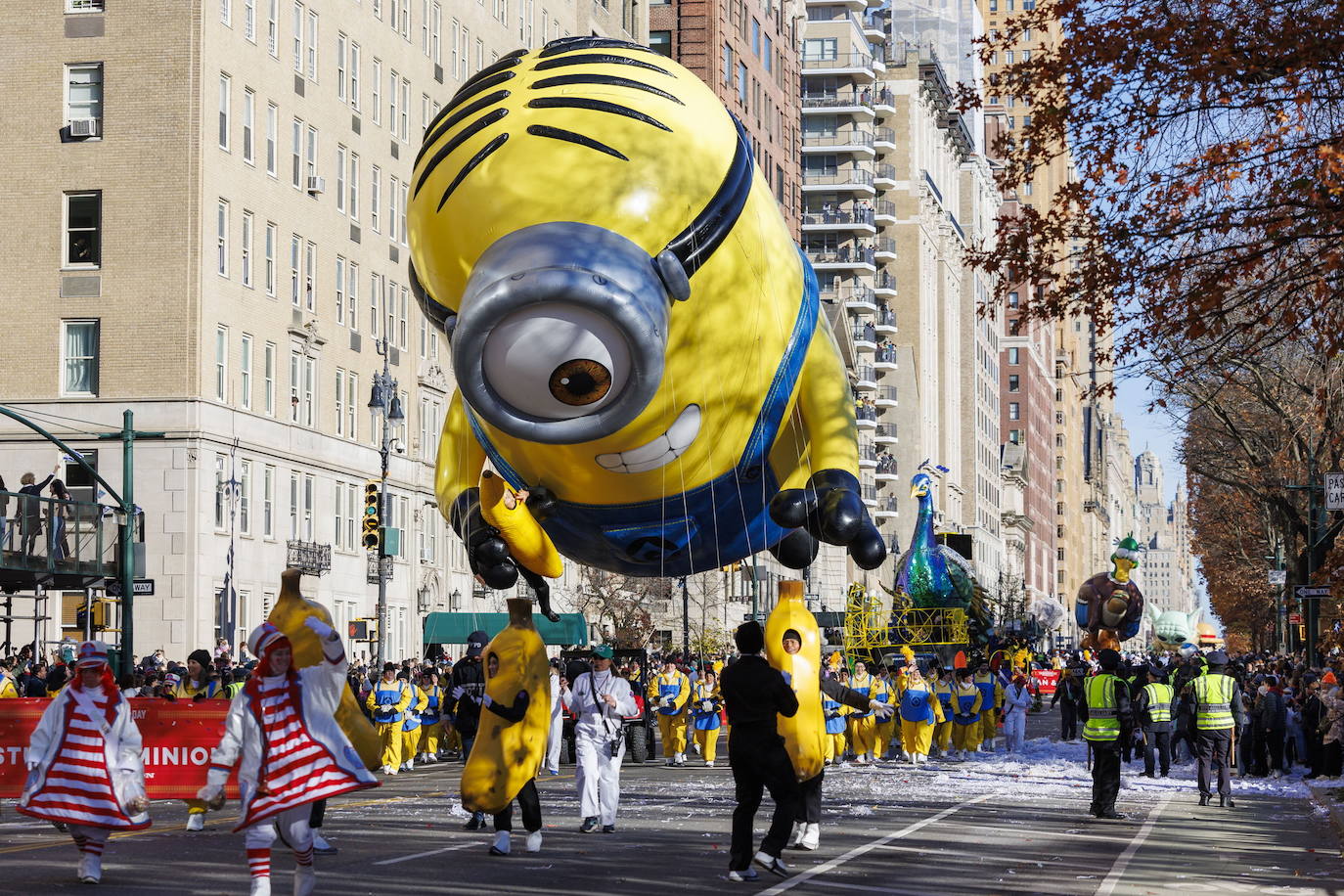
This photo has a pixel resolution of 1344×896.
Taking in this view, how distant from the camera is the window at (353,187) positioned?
47781mm

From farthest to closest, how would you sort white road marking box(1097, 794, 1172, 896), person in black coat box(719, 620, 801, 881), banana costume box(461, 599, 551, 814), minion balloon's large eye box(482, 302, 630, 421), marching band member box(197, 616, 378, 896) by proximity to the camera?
banana costume box(461, 599, 551, 814)
white road marking box(1097, 794, 1172, 896)
person in black coat box(719, 620, 801, 881)
marching band member box(197, 616, 378, 896)
minion balloon's large eye box(482, 302, 630, 421)

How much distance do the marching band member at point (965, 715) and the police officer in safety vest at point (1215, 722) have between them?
422 inches

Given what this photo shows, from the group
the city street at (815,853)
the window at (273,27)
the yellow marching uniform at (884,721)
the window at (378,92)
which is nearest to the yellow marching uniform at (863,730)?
the yellow marching uniform at (884,721)

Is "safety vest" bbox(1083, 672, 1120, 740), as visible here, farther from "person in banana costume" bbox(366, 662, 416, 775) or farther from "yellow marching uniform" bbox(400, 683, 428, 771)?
"yellow marching uniform" bbox(400, 683, 428, 771)

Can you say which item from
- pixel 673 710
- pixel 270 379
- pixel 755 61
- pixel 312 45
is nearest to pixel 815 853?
pixel 673 710

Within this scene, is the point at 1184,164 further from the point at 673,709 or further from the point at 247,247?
the point at 247,247

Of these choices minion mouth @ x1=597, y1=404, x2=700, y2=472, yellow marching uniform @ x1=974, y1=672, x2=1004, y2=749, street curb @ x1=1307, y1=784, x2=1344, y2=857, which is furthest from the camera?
yellow marching uniform @ x1=974, y1=672, x2=1004, y2=749

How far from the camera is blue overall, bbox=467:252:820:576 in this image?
1191cm

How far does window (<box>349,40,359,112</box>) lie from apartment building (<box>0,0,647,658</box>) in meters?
0.81

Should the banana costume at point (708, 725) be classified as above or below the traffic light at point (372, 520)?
below

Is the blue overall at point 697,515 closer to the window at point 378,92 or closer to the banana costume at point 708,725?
the banana costume at point 708,725

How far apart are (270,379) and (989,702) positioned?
1773 centimetres

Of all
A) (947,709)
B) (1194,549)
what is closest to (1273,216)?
(947,709)

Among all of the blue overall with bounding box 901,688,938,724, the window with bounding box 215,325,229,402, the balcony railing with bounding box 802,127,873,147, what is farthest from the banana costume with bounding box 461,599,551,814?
the balcony railing with bounding box 802,127,873,147
